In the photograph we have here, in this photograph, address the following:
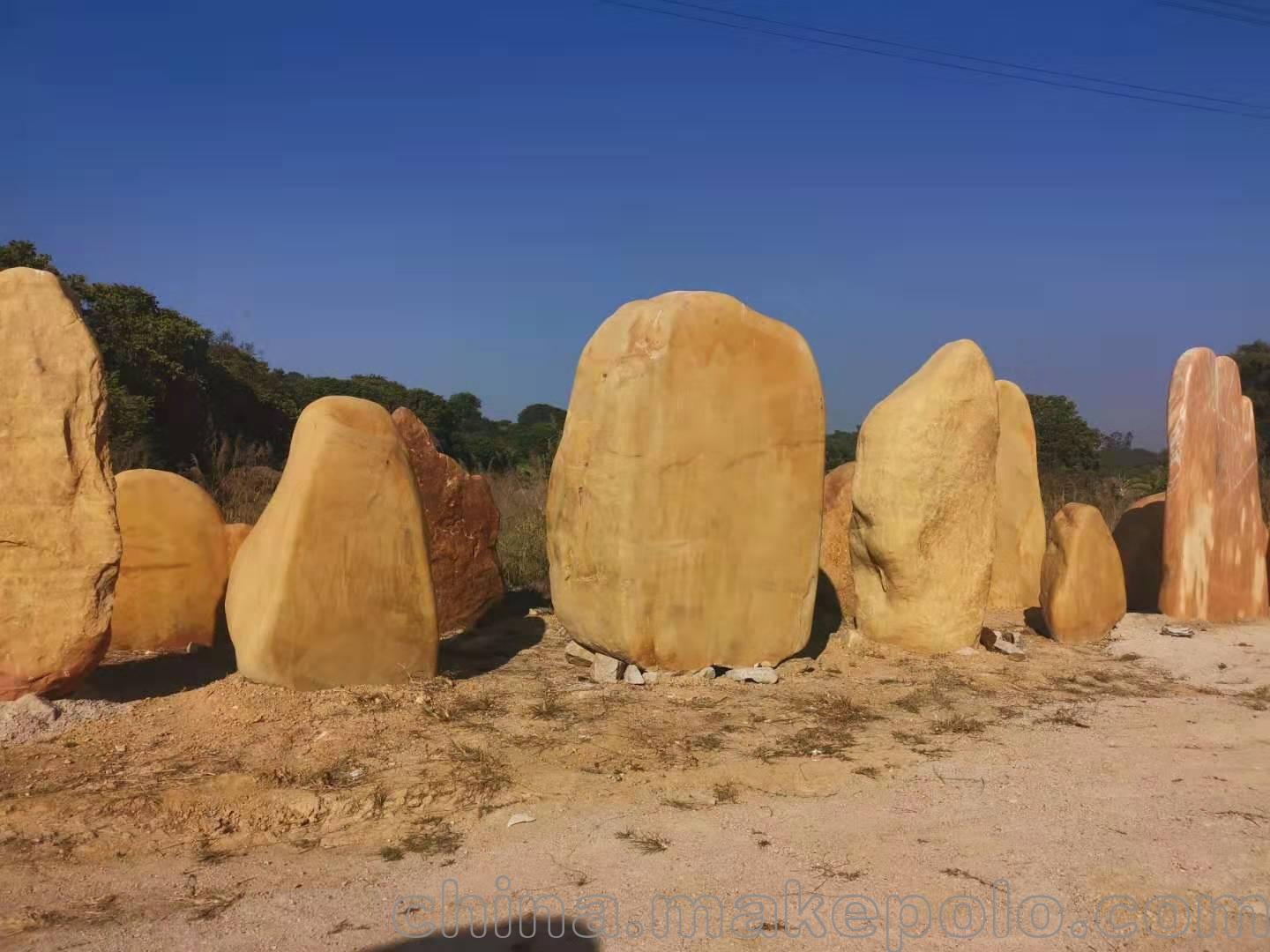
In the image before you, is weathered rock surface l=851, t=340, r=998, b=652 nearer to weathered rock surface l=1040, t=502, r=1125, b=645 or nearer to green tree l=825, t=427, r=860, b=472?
weathered rock surface l=1040, t=502, r=1125, b=645

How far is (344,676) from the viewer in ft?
14.6

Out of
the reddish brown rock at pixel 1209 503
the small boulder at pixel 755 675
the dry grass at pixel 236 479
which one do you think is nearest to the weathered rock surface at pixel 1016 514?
the reddish brown rock at pixel 1209 503

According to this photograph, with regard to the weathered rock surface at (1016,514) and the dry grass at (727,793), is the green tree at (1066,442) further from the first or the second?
the dry grass at (727,793)

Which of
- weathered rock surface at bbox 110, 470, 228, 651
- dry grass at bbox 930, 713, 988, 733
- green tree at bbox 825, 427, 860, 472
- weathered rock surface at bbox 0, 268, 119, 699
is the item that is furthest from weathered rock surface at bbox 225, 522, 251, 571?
green tree at bbox 825, 427, 860, 472

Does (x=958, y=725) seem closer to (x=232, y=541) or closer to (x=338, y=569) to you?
(x=338, y=569)

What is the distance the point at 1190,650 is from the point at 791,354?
3095 millimetres

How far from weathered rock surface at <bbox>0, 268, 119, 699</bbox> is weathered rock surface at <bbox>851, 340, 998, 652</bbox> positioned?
4002mm

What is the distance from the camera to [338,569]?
4430 millimetres

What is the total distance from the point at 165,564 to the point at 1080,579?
540 centimetres

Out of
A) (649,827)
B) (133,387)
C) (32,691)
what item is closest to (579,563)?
(649,827)

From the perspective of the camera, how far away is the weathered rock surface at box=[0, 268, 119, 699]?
13.4 ft

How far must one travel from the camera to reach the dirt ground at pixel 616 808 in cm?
263

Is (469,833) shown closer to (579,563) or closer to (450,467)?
(579,563)

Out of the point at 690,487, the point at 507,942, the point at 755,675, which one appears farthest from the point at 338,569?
the point at 507,942
